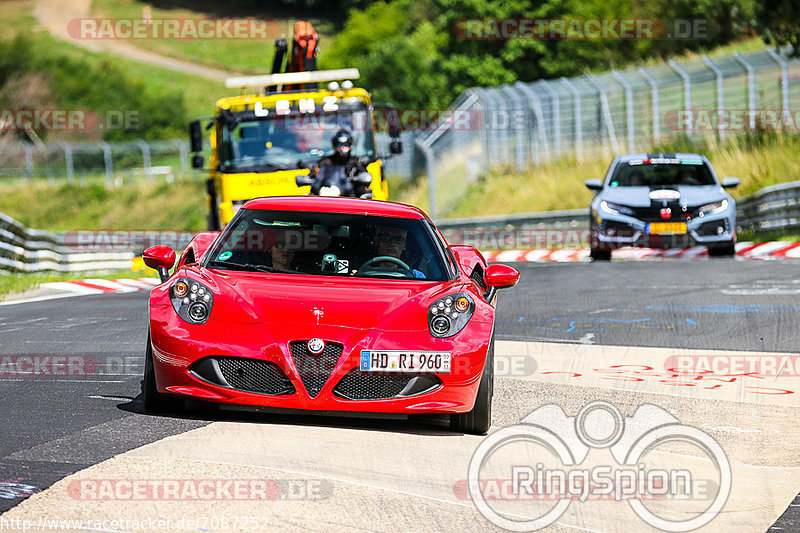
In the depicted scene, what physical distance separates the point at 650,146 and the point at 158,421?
27219 millimetres

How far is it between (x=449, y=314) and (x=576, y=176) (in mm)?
27498

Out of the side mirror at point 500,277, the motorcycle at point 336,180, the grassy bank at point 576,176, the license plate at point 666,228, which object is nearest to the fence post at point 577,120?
the grassy bank at point 576,176

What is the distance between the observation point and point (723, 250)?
20469mm

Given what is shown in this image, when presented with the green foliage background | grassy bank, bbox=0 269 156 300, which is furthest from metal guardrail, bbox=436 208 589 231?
the green foliage background

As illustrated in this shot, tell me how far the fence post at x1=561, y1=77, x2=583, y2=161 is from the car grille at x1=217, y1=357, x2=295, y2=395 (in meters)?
27.8

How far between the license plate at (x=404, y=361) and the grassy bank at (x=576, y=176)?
69.4 ft

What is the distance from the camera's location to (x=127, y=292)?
17469 mm

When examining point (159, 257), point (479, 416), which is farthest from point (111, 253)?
point (479, 416)

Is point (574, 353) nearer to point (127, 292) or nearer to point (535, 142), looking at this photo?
point (127, 292)

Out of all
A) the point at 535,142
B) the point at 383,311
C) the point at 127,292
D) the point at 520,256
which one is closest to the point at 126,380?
the point at 383,311

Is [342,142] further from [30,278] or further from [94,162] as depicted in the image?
[94,162]

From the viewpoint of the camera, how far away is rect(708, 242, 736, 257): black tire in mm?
20266

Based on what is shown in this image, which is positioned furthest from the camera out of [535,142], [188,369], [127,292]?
[535,142]

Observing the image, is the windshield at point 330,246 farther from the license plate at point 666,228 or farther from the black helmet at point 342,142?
the license plate at point 666,228
